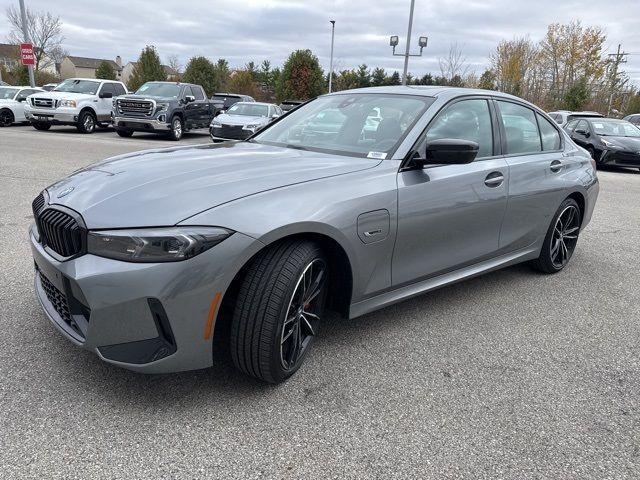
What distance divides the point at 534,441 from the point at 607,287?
267 cm

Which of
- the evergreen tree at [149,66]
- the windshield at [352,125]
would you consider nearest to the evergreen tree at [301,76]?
the evergreen tree at [149,66]

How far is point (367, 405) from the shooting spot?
258 cm

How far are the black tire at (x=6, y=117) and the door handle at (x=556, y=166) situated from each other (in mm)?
20134

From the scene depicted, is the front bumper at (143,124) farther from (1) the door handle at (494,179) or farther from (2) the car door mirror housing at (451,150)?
(2) the car door mirror housing at (451,150)

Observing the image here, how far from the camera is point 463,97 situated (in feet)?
12.2

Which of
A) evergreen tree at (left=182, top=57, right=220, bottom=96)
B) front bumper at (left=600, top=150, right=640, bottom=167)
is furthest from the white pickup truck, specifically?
evergreen tree at (left=182, top=57, right=220, bottom=96)

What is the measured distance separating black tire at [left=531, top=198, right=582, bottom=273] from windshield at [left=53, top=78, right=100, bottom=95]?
17141 millimetres

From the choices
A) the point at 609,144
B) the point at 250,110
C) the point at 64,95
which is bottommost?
the point at 609,144

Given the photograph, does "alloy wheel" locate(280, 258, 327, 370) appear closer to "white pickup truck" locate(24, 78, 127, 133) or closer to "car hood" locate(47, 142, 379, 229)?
"car hood" locate(47, 142, 379, 229)

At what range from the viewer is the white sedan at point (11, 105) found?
19.1 meters

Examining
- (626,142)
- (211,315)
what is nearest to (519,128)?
(211,315)

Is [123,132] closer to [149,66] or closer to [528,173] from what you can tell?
[528,173]

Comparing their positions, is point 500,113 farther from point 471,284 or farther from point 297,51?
point 297,51

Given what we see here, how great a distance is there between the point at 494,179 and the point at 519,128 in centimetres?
76
